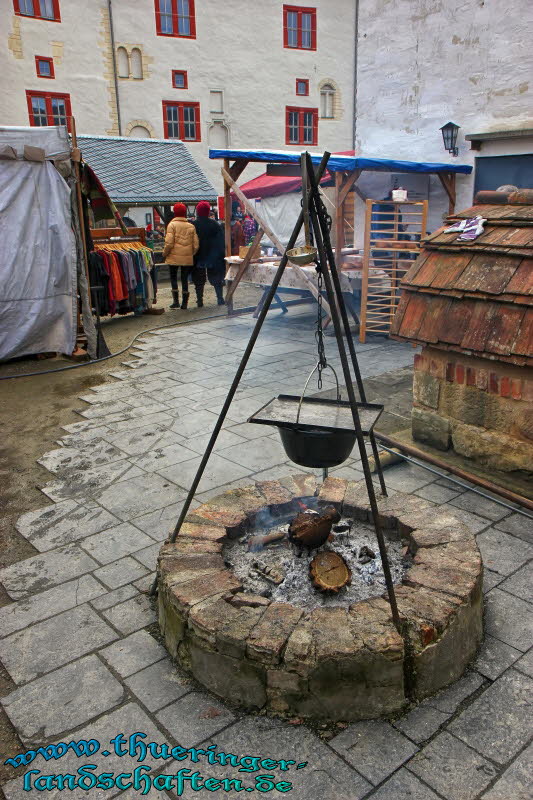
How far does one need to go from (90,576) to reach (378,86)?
37.4 ft

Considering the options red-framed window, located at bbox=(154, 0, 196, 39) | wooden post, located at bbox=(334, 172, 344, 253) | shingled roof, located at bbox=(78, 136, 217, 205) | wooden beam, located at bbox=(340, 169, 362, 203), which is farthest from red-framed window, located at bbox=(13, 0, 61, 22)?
wooden beam, located at bbox=(340, 169, 362, 203)

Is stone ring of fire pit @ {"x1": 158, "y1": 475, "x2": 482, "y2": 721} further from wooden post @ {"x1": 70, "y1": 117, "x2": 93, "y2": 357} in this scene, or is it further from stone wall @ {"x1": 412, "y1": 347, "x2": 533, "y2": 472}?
wooden post @ {"x1": 70, "y1": 117, "x2": 93, "y2": 357}

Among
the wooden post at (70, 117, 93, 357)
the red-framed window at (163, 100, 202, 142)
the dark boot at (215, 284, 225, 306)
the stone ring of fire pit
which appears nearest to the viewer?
the stone ring of fire pit

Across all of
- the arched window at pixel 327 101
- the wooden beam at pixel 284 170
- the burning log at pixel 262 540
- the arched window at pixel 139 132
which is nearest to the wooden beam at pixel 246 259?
the wooden beam at pixel 284 170

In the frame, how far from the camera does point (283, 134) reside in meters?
26.4

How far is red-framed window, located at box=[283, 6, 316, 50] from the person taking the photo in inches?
998

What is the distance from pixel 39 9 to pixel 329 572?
82.5 feet

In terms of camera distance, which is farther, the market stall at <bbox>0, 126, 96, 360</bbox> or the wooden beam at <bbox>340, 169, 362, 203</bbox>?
the wooden beam at <bbox>340, 169, 362, 203</bbox>

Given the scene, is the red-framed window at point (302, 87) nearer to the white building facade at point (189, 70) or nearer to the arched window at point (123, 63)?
the white building facade at point (189, 70)

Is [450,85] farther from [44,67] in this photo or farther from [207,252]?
[44,67]

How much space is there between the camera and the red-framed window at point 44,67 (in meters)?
22.0

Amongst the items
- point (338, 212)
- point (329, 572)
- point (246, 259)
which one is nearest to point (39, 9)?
point (246, 259)

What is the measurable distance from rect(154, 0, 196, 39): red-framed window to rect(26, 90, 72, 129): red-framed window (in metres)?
4.70

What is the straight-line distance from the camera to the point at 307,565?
11.5ft
